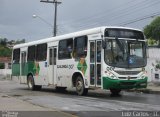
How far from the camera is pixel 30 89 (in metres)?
30.6

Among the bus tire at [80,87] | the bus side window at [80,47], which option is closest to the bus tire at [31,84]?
the bus tire at [80,87]

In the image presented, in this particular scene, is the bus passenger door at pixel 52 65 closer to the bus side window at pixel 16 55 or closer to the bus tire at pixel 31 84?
the bus tire at pixel 31 84

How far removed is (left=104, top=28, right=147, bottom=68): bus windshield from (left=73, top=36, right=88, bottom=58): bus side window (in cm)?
179

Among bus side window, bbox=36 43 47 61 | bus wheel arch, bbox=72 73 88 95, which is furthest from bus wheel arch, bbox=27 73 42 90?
bus wheel arch, bbox=72 73 88 95

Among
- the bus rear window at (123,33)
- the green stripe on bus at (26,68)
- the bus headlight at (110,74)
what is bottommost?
the bus headlight at (110,74)

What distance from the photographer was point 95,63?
21.9 m

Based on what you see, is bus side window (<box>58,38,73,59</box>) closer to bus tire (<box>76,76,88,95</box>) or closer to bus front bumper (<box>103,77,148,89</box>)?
bus tire (<box>76,76,88,95</box>)

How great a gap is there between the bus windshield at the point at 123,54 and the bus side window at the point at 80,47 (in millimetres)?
1786

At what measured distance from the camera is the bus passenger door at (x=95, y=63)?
71.1 feet

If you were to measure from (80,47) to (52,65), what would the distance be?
3901mm

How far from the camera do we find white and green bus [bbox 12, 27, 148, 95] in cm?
2130

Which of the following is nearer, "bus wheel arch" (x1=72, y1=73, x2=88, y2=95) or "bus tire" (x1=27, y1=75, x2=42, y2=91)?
"bus wheel arch" (x1=72, y1=73, x2=88, y2=95)

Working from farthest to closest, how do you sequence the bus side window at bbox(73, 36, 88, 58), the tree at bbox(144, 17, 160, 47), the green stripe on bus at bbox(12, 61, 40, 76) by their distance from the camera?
the tree at bbox(144, 17, 160, 47) → the green stripe on bus at bbox(12, 61, 40, 76) → the bus side window at bbox(73, 36, 88, 58)

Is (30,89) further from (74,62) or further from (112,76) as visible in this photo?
(112,76)
